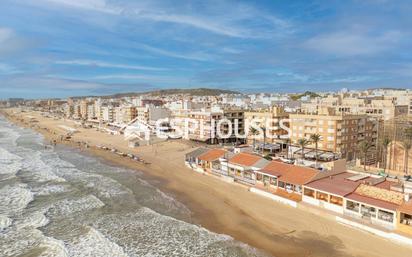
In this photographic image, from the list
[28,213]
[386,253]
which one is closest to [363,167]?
[386,253]

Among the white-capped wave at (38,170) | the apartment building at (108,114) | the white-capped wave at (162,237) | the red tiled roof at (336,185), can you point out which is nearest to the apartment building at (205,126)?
the white-capped wave at (38,170)

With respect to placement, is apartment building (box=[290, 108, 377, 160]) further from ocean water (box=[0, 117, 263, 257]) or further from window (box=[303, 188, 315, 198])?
ocean water (box=[0, 117, 263, 257])

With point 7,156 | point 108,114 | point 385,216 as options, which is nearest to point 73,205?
point 385,216

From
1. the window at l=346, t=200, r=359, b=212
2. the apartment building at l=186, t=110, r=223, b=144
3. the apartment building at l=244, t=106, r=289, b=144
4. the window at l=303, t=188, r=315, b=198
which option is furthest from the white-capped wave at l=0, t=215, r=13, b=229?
the apartment building at l=186, t=110, r=223, b=144

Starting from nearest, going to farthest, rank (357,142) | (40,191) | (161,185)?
(40,191) → (161,185) → (357,142)

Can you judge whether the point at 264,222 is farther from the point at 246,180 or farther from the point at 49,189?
the point at 49,189

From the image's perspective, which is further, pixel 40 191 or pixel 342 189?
pixel 40 191

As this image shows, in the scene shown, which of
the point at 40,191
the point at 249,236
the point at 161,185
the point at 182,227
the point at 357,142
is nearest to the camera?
the point at 249,236

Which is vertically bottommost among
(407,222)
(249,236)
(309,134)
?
(249,236)

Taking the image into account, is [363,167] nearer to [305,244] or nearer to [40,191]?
[305,244]
